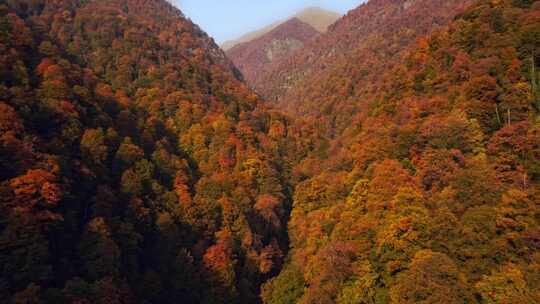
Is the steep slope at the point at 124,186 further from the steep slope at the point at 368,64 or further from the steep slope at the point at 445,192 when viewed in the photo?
the steep slope at the point at 368,64

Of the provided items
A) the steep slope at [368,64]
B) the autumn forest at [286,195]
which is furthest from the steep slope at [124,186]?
the steep slope at [368,64]

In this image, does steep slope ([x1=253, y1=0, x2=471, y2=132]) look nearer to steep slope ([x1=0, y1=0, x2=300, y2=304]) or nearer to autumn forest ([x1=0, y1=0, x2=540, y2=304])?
steep slope ([x1=0, y1=0, x2=300, y2=304])

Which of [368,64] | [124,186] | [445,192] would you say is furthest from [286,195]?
[368,64]

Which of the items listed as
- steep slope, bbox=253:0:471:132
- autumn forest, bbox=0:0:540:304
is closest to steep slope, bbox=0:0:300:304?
autumn forest, bbox=0:0:540:304

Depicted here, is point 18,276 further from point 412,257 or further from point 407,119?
point 407,119

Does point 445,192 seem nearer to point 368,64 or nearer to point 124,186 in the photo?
point 124,186

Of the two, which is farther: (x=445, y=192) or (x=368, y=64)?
(x=368, y=64)
